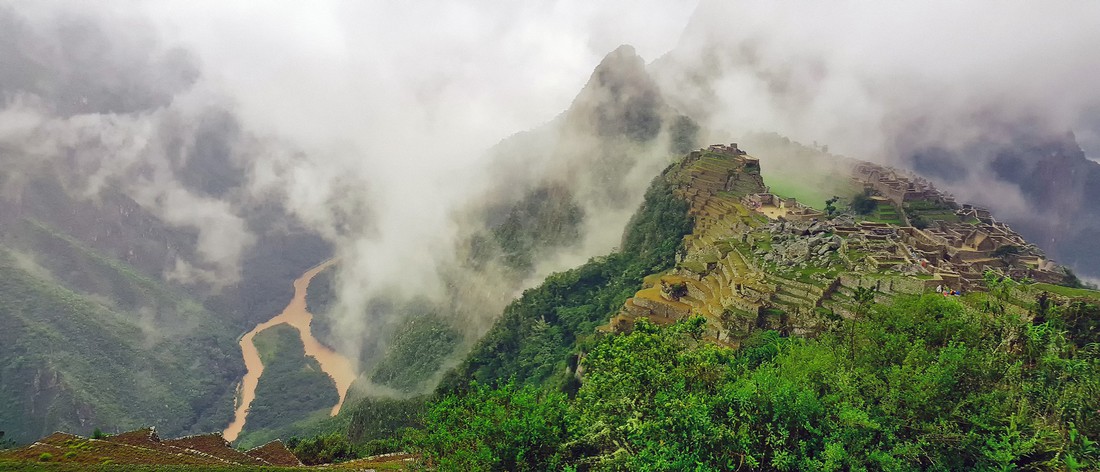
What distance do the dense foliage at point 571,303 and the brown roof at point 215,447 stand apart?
43834 millimetres

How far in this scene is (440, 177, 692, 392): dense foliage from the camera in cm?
8969

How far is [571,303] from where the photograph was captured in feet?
330

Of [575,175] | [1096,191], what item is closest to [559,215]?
[575,175]

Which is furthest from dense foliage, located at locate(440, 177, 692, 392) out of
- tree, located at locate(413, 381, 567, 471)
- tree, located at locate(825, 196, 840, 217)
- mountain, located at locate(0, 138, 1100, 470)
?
tree, located at locate(413, 381, 567, 471)

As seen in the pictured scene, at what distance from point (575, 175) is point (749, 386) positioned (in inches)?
5227

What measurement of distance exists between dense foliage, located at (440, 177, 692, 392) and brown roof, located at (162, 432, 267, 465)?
144 feet

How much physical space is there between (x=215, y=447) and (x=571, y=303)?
63.5 metres

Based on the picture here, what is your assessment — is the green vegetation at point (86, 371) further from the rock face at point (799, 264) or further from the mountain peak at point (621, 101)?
the rock face at point (799, 264)

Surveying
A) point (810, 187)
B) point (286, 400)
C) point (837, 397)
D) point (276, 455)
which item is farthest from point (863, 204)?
point (286, 400)

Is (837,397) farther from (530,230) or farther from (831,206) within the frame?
(530,230)

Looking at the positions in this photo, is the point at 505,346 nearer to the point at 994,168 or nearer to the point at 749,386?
the point at 749,386

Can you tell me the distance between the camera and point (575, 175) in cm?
15338

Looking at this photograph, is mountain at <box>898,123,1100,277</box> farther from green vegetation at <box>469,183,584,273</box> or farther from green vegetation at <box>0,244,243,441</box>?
green vegetation at <box>0,244,243,441</box>

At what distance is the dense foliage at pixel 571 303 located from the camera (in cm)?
8969
